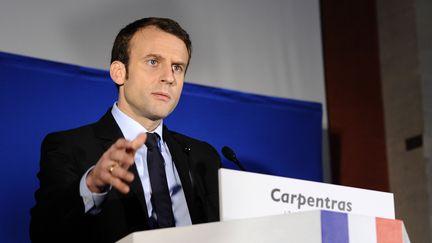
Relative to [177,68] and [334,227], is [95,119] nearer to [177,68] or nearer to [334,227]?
[177,68]

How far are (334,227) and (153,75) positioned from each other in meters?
1.16

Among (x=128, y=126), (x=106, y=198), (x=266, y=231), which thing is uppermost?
(x=128, y=126)

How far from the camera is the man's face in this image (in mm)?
2689

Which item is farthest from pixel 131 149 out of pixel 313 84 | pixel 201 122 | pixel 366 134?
pixel 366 134

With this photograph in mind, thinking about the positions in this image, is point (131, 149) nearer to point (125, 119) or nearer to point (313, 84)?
point (125, 119)

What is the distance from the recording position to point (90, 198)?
2.07 m

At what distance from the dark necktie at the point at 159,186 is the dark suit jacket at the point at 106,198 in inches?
Answer: 1.8

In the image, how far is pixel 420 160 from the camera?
4410 millimetres

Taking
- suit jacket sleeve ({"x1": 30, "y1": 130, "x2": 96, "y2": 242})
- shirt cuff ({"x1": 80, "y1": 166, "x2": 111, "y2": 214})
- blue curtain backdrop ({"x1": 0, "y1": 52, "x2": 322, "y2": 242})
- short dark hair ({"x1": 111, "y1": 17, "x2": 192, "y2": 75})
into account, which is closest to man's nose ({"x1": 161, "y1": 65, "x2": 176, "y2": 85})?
short dark hair ({"x1": 111, "y1": 17, "x2": 192, "y2": 75})

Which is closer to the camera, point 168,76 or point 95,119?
point 168,76

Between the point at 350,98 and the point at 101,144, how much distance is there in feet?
7.40

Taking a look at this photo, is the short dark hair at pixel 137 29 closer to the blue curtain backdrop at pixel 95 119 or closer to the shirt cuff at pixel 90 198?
the blue curtain backdrop at pixel 95 119

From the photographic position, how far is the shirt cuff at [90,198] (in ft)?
6.76

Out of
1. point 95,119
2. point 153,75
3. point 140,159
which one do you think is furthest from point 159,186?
point 95,119
